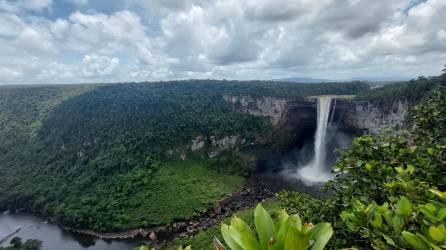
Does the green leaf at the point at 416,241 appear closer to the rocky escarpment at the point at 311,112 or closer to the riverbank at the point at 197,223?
the riverbank at the point at 197,223

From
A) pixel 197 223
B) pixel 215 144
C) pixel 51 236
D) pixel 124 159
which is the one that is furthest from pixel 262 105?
pixel 51 236

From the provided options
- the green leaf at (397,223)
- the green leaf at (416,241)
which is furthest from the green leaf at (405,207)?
the green leaf at (416,241)

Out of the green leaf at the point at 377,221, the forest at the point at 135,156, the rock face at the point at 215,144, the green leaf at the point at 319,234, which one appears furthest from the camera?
the rock face at the point at 215,144

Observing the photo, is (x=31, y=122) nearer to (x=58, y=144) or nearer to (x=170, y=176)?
(x=58, y=144)

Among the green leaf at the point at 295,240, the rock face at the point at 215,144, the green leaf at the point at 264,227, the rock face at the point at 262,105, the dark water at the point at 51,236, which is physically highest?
the green leaf at the point at 295,240

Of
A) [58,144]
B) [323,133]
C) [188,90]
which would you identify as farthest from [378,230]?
[188,90]
